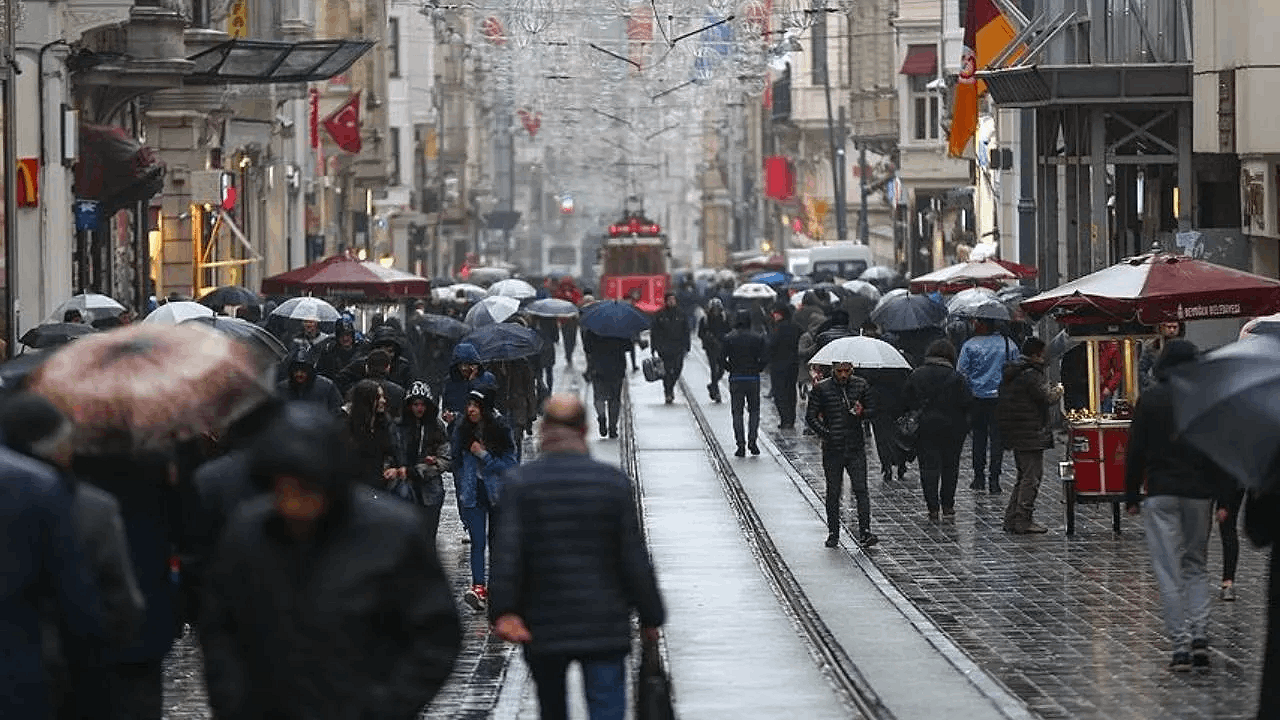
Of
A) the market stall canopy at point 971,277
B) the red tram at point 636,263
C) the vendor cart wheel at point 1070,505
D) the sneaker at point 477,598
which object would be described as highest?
the red tram at point 636,263

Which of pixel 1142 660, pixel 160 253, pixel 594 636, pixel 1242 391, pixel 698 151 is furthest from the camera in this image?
pixel 698 151

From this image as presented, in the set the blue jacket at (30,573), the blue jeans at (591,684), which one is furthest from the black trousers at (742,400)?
the blue jacket at (30,573)

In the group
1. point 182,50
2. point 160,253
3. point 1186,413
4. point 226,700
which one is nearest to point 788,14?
point 160,253

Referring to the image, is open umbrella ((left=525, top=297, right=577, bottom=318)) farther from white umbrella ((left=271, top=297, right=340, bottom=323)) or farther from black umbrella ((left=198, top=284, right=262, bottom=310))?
white umbrella ((left=271, top=297, right=340, bottom=323))

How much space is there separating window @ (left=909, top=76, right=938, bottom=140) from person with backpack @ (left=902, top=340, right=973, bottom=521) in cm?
4671

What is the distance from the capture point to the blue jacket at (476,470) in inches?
711

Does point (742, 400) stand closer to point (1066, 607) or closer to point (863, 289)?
point (1066, 607)

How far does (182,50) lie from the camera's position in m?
37.0

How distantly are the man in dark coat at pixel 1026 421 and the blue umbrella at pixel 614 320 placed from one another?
11.3 meters

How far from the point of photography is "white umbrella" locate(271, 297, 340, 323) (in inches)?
1303

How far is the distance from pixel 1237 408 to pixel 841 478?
433 inches

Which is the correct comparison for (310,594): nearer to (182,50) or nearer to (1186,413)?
(1186,413)

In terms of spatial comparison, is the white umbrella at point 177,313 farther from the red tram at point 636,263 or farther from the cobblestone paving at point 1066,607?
the red tram at point 636,263

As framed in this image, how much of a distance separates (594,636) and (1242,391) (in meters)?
2.83
